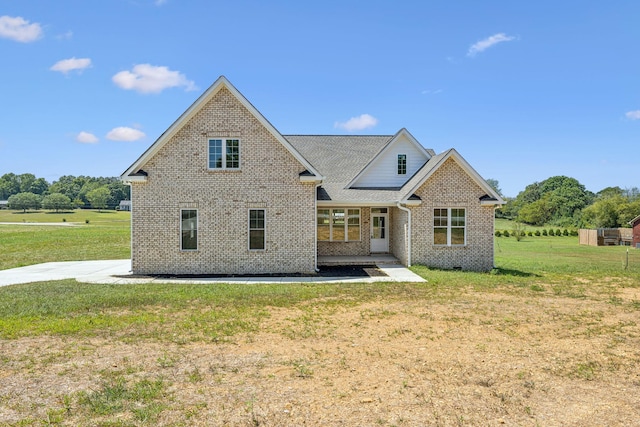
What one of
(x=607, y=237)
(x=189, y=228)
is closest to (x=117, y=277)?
(x=189, y=228)

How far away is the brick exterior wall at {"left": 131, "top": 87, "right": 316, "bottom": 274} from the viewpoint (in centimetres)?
1667

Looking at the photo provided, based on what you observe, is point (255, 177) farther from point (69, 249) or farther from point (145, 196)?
point (69, 249)

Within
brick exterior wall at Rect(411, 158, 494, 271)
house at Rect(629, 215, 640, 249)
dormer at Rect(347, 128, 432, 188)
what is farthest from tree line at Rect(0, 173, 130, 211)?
house at Rect(629, 215, 640, 249)

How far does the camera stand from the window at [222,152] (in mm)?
16812

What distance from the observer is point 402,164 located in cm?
2083

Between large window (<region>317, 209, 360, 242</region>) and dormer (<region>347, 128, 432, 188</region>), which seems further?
large window (<region>317, 209, 360, 242</region>)

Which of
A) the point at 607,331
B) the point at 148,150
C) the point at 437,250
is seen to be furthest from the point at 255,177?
the point at 607,331

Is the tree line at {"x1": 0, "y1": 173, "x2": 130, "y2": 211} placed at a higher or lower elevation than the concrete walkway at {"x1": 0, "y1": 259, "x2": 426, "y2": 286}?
higher

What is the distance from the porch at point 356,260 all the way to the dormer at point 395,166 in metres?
3.54

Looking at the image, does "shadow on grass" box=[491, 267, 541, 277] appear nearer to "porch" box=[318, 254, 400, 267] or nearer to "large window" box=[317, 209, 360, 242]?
"porch" box=[318, 254, 400, 267]

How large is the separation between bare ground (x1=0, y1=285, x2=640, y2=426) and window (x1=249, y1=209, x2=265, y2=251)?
7471 mm

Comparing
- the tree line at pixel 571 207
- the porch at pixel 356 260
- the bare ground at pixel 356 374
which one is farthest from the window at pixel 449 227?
the tree line at pixel 571 207

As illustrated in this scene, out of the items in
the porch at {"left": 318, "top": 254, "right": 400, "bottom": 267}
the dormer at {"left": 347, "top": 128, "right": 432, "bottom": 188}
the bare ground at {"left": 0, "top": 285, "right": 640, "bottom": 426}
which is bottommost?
the bare ground at {"left": 0, "top": 285, "right": 640, "bottom": 426}

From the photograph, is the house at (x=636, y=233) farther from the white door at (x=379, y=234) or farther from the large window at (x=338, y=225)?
the large window at (x=338, y=225)
